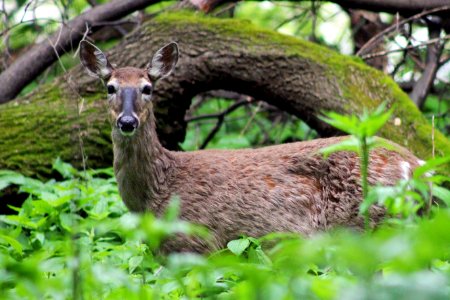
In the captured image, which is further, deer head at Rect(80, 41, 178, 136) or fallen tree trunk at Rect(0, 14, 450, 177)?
fallen tree trunk at Rect(0, 14, 450, 177)

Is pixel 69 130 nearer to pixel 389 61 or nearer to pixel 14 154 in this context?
pixel 14 154

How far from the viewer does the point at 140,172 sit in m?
5.64

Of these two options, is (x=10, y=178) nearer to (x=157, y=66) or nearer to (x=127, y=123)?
(x=157, y=66)

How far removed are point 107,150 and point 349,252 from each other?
541cm

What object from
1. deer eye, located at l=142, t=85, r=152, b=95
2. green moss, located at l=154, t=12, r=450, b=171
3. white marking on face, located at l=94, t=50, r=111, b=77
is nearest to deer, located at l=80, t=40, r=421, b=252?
Answer: deer eye, located at l=142, t=85, r=152, b=95

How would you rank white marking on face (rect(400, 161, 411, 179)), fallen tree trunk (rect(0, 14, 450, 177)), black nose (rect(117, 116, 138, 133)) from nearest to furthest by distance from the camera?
black nose (rect(117, 116, 138, 133)), white marking on face (rect(400, 161, 411, 179)), fallen tree trunk (rect(0, 14, 450, 177))

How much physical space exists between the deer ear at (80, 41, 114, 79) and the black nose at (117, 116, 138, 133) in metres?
0.73

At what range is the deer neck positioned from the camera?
5.61m

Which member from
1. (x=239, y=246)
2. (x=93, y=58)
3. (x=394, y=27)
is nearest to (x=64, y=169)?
(x=93, y=58)

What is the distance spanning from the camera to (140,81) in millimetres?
5660

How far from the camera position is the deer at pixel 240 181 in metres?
5.53

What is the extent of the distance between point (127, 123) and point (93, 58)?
0.95 m

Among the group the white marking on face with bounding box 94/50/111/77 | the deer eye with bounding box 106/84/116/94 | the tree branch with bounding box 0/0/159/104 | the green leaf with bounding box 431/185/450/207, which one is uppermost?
the green leaf with bounding box 431/185/450/207

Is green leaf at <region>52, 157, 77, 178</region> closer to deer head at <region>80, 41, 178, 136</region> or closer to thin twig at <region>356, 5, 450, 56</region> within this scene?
deer head at <region>80, 41, 178, 136</region>
